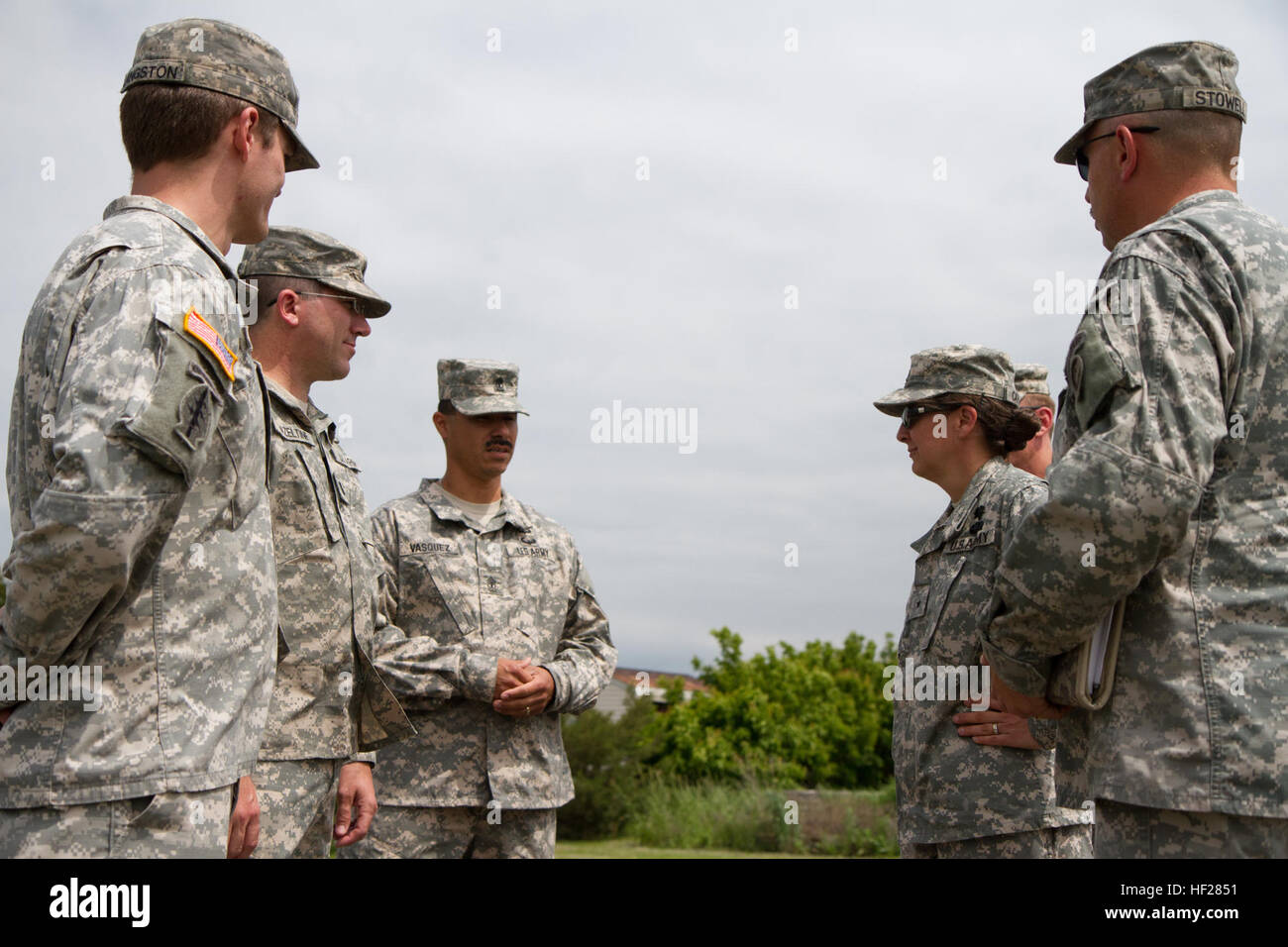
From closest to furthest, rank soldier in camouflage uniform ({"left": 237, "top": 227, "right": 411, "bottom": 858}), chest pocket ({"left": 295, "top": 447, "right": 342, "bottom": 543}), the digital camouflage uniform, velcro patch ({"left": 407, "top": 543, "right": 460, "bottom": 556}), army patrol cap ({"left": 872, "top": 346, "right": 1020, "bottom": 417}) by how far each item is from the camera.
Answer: the digital camouflage uniform < soldier in camouflage uniform ({"left": 237, "top": 227, "right": 411, "bottom": 858}) < chest pocket ({"left": 295, "top": 447, "right": 342, "bottom": 543}) < army patrol cap ({"left": 872, "top": 346, "right": 1020, "bottom": 417}) < velcro patch ({"left": 407, "top": 543, "right": 460, "bottom": 556})

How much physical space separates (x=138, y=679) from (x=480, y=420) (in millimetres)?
3753

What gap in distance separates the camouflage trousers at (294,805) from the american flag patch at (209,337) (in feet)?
5.04

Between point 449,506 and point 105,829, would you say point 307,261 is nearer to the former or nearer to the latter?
point 449,506

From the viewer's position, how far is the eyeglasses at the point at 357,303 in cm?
457

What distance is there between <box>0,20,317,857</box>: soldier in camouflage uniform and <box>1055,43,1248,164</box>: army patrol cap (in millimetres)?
2348

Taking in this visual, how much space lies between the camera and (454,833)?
5.44 m

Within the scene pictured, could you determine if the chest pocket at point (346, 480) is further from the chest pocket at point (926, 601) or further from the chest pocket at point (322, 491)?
the chest pocket at point (926, 601)

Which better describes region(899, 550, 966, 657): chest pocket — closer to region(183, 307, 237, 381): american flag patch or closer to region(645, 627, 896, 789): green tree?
region(183, 307, 237, 381): american flag patch

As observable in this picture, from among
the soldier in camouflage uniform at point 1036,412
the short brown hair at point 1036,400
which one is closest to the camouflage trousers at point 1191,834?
the soldier in camouflage uniform at point 1036,412

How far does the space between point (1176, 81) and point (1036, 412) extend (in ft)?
9.62

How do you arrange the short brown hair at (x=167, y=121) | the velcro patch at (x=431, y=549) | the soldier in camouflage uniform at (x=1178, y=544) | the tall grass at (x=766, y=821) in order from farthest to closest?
1. the tall grass at (x=766, y=821)
2. the velcro patch at (x=431, y=549)
3. the short brown hair at (x=167, y=121)
4. the soldier in camouflage uniform at (x=1178, y=544)

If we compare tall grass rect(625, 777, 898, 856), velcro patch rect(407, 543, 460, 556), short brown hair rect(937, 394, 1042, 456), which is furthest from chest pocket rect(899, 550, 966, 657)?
tall grass rect(625, 777, 898, 856)

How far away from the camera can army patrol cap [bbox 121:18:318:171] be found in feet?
9.65
